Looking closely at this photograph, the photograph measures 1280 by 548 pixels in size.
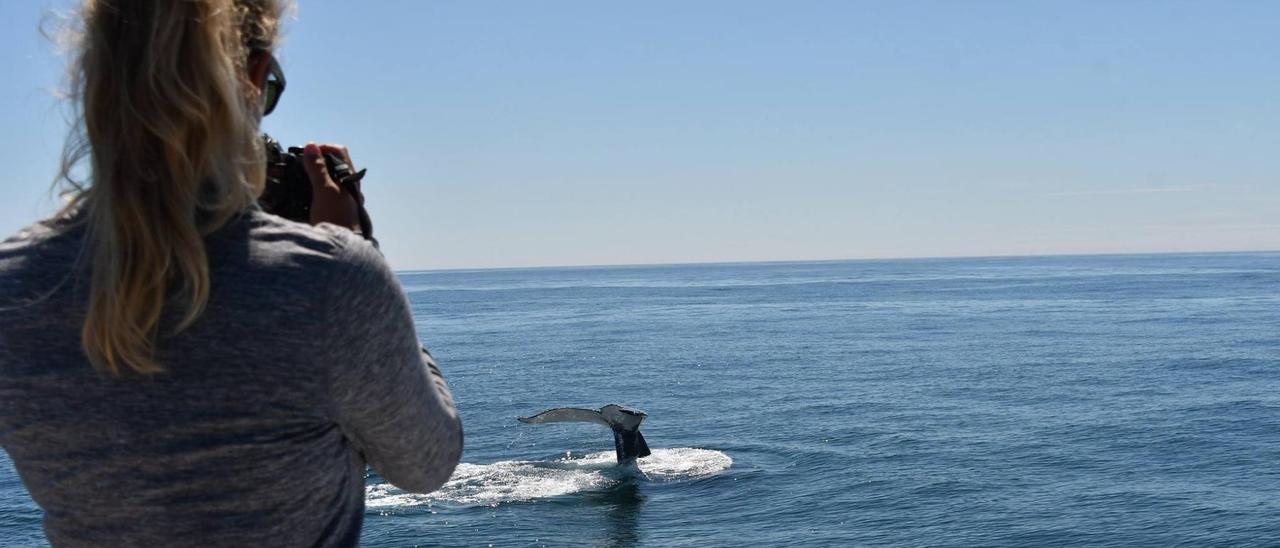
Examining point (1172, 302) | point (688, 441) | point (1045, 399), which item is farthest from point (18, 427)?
point (1172, 302)

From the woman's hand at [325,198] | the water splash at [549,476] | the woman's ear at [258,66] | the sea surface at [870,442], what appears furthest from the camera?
the water splash at [549,476]

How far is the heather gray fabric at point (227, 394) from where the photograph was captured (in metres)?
1.80

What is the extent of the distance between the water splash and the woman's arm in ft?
71.5

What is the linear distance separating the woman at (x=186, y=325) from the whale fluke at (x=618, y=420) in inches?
1013

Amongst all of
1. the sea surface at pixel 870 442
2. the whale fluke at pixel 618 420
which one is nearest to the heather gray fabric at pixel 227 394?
the sea surface at pixel 870 442

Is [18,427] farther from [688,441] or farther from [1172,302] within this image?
[1172,302]

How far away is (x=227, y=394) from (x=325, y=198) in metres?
0.49

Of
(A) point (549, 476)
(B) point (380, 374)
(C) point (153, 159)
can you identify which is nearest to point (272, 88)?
(C) point (153, 159)

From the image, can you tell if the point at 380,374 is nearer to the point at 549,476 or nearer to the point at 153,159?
the point at 153,159

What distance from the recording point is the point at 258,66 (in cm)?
200

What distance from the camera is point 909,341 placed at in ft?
193

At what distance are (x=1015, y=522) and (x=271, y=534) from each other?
21.6 metres

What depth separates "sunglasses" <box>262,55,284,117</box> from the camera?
2031mm

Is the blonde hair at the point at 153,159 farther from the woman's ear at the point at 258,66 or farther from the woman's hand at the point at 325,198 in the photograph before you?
the woman's hand at the point at 325,198
